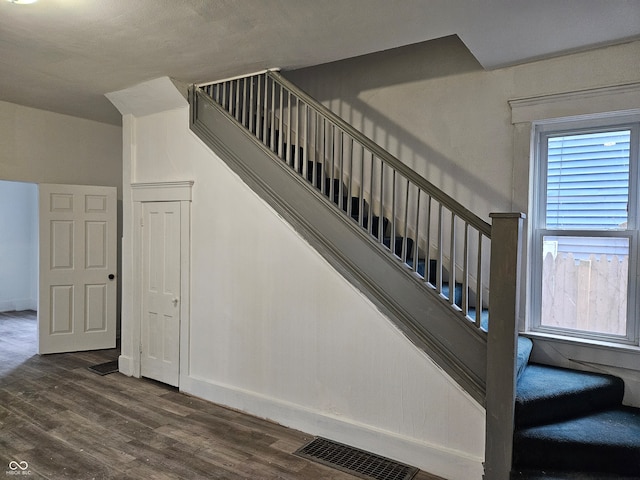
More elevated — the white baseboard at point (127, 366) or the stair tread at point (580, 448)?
the stair tread at point (580, 448)

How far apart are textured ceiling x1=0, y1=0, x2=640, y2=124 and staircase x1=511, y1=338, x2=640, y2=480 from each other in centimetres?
216

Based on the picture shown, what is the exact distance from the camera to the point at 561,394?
2.75 m

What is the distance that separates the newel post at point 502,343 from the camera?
8.02ft

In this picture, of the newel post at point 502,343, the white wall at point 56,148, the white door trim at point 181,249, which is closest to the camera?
the newel post at point 502,343

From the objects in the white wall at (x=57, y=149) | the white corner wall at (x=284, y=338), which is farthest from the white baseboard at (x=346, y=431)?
the white wall at (x=57, y=149)

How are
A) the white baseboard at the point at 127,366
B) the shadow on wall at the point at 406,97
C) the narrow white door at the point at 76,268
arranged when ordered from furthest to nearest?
the narrow white door at the point at 76,268 → the white baseboard at the point at 127,366 → the shadow on wall at the point at 406,97

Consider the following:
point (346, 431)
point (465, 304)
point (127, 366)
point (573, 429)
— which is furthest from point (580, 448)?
point (127, 366)

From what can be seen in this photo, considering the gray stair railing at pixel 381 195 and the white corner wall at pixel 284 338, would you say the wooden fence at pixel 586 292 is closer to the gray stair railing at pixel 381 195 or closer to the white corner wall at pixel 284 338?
the gray stair railing at pixel 381 195

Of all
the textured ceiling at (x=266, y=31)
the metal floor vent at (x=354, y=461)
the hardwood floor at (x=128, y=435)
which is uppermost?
the textured ceiling at (x=266, y=31)

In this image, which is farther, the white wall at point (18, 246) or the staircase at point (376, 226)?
the white wall at point (18, 246)

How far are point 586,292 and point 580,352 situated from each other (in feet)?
1.48

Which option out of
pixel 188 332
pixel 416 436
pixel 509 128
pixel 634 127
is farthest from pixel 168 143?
pixel 634 127

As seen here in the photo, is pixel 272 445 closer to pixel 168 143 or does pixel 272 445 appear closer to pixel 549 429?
pixel 549 429

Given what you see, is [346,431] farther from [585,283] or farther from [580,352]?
[585,283]
